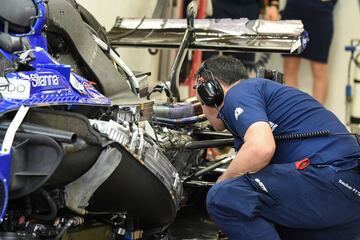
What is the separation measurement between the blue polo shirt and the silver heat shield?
1.00 meters

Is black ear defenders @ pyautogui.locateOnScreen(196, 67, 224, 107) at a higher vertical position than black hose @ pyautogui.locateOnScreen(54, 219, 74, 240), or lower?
higher

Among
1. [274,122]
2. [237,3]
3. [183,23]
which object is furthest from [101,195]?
[237,3]

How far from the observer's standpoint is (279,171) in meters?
3.08

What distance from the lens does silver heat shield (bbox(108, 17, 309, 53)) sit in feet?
14.0

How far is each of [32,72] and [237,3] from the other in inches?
196


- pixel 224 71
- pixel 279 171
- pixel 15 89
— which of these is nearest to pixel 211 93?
pixel 224 71

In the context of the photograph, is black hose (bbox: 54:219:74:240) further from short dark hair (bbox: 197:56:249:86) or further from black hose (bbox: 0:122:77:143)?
short dark hair (bbox: 197:56:249:86)

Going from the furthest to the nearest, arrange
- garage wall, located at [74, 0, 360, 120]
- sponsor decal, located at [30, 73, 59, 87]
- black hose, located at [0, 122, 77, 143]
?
garage wall, located at [74, 0, 360, 120] < sponsor decal, located at [30, 73, 59, 87] < black hose, located at [0, 122, 77, 143]

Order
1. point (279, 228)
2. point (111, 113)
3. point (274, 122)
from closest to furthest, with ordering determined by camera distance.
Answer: point (111, 113)
point (274, 122)
point (279, 228)

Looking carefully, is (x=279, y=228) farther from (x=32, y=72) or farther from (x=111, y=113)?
(x=32, y=72)

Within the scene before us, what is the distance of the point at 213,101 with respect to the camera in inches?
127

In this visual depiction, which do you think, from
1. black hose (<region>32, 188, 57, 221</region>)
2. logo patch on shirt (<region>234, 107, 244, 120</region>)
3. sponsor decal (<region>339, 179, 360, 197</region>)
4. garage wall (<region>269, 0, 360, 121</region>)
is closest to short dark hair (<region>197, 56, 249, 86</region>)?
logo patch on shirt (<region>234, 107, 244, 120</region>)

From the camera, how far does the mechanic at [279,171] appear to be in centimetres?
303

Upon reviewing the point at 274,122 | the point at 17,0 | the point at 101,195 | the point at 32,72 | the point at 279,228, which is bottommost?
the point at 279,228
